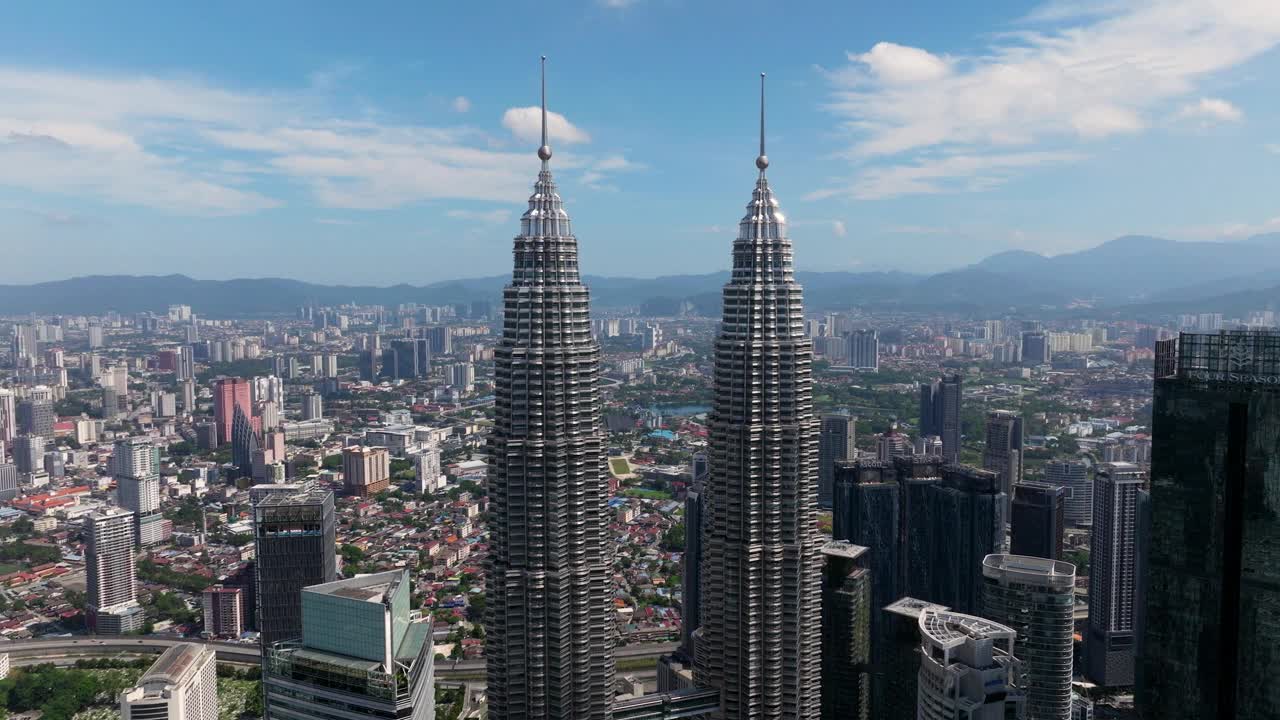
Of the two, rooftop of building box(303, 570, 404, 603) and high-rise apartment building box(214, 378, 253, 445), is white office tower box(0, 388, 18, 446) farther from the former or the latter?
rooftop of building box(303, 570, 404, 603)

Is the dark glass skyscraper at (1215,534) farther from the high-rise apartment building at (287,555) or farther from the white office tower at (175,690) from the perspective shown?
the white office tower at (175,690)

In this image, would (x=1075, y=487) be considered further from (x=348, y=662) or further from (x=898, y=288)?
(x=898, y=288)

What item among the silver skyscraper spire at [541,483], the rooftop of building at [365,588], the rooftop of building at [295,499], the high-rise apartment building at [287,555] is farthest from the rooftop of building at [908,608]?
the rooftop of building at [295,499]

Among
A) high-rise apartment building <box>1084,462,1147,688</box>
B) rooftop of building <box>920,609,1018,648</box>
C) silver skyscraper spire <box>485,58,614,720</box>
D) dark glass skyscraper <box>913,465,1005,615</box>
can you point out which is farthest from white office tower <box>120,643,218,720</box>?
high-rise apartment building <box>1084,462,1147,688</box>

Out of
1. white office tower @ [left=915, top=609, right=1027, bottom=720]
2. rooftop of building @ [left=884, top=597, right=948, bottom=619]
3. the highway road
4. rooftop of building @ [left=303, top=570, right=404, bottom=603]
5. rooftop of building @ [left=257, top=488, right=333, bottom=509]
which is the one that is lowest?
the highway road

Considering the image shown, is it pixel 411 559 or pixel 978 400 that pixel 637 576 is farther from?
pixel 978 400

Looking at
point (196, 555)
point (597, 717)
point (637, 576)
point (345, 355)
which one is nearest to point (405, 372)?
point (345, 355)

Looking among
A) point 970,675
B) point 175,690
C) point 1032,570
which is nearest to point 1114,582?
point 1032,570
